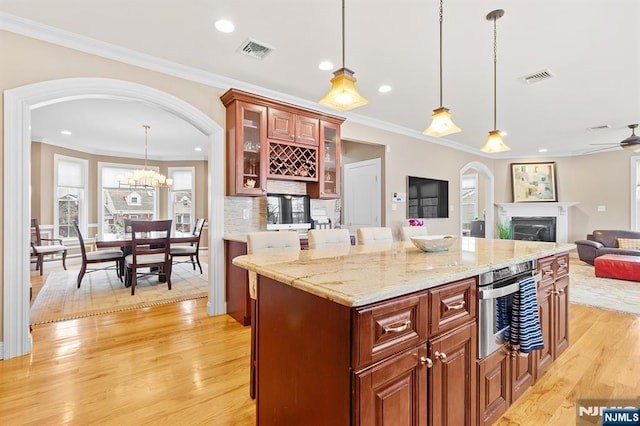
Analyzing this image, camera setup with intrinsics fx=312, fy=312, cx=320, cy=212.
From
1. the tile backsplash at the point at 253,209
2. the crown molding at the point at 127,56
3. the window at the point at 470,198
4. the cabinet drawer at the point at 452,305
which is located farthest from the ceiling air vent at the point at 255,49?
the window at the point at 470,198

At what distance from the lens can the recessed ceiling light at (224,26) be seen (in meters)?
2.51

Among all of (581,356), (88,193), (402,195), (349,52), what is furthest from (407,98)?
(88,193)

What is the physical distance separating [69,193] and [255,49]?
6565 mm

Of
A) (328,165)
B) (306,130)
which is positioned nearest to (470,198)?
(328,165)

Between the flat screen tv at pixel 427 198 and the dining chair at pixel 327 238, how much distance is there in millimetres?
3207

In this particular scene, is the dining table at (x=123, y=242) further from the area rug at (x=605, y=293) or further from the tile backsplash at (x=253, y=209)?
the area rug at (x=605, y=293)

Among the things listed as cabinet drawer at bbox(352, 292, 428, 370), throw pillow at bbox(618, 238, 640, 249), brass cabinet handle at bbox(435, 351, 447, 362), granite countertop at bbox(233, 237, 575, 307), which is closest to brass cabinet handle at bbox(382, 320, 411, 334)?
cabinet drawer at bbox(352, 292, 428, 370)

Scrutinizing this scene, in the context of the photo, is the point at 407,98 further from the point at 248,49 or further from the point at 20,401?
the point at 20,401

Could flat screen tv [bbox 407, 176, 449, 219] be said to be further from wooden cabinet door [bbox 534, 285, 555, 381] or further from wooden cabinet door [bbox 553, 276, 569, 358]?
wooden cabinet door [bbox 534, 285, 555, 381]

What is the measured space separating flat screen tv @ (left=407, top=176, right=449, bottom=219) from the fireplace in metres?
3.46

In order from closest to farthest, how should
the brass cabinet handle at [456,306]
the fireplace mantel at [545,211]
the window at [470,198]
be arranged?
the brass cabinet handle at [456,306] < the fireplace mantel at [545,211] < the window at [470,198]

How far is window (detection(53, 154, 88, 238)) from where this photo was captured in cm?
666

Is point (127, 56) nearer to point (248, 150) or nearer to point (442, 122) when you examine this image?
point (248, 150)

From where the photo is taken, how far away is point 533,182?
838 cm
